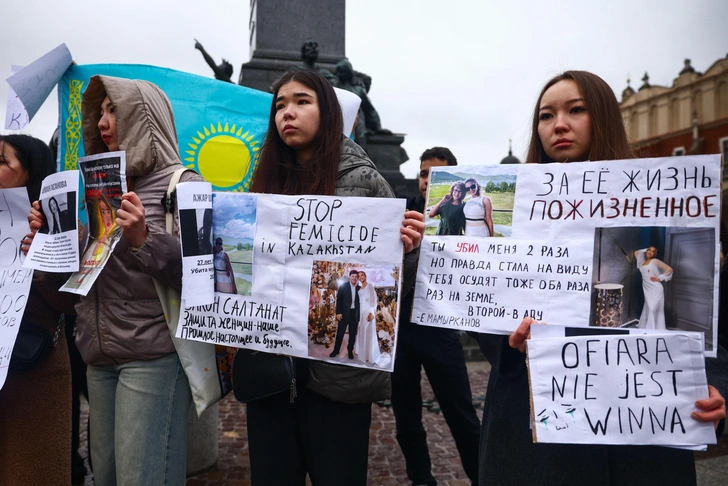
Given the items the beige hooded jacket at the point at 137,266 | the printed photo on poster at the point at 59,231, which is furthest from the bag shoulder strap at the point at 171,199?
the printed photo on poster at the point at 59,231

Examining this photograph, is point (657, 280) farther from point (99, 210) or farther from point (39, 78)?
point (39, 78)

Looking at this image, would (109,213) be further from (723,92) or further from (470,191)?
(723,92)

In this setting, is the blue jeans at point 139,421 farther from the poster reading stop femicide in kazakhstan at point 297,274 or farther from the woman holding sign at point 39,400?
the woman holding sign at point 39,400

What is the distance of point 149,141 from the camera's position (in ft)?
7.40

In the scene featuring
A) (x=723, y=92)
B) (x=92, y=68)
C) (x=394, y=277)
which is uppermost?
(x=723, y=92)

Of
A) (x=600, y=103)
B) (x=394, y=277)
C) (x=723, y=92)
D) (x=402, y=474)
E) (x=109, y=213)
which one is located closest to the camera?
(x=600, y=103)

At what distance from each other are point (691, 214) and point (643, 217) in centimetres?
12

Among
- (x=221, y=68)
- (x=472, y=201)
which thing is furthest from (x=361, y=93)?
(x=472, y=201)

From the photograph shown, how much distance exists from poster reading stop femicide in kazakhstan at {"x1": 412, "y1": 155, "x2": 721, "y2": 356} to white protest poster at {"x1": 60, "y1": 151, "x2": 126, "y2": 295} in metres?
1.21

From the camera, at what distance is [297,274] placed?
2006 millimetres

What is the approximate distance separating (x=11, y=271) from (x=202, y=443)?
80.7 inches

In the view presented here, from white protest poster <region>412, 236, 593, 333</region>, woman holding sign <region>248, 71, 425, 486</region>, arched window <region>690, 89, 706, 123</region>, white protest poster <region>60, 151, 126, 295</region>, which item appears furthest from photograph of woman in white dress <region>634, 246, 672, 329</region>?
arched window <region>690, 89, 706, 123</region>

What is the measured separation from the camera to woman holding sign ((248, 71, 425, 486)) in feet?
6.51

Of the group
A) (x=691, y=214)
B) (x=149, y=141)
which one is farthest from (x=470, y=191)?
(x=149, y=141)
